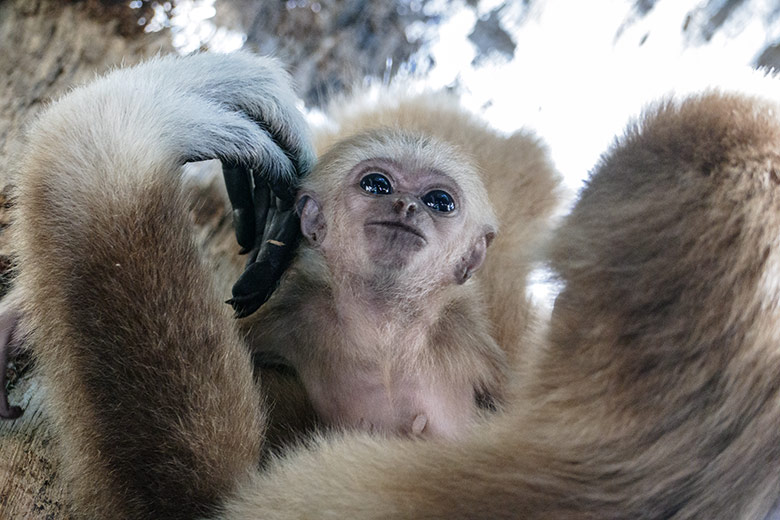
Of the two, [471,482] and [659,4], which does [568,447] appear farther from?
[659,4]

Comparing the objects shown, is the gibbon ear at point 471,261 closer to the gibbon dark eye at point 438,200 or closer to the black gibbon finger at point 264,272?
the gibbon dark eye at point 438,200

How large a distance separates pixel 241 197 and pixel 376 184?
2.05 feet

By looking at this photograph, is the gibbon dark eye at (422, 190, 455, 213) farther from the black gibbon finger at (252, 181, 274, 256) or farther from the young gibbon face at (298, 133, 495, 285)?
the black gibbon finger at (252, 181, 274, 256)

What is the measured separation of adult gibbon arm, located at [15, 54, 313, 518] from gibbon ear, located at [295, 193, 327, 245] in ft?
2.46

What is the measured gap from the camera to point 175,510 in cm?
218

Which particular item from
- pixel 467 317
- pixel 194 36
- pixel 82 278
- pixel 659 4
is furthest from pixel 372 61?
pixel 82 278

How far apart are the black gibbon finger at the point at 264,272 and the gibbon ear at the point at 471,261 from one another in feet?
2.59

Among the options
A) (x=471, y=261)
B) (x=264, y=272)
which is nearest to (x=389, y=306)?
(x=471, y=261)

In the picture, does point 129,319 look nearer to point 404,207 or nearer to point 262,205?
point 262,205

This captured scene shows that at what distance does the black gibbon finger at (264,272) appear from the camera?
2.70m

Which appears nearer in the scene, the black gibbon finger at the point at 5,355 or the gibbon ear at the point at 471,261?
the black gibbon finger at the point at 5,355

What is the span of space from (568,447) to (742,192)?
76cm

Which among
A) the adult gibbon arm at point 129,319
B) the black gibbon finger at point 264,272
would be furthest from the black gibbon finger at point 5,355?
the black gibbon finger at point 264,272

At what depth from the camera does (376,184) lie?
321 cm
